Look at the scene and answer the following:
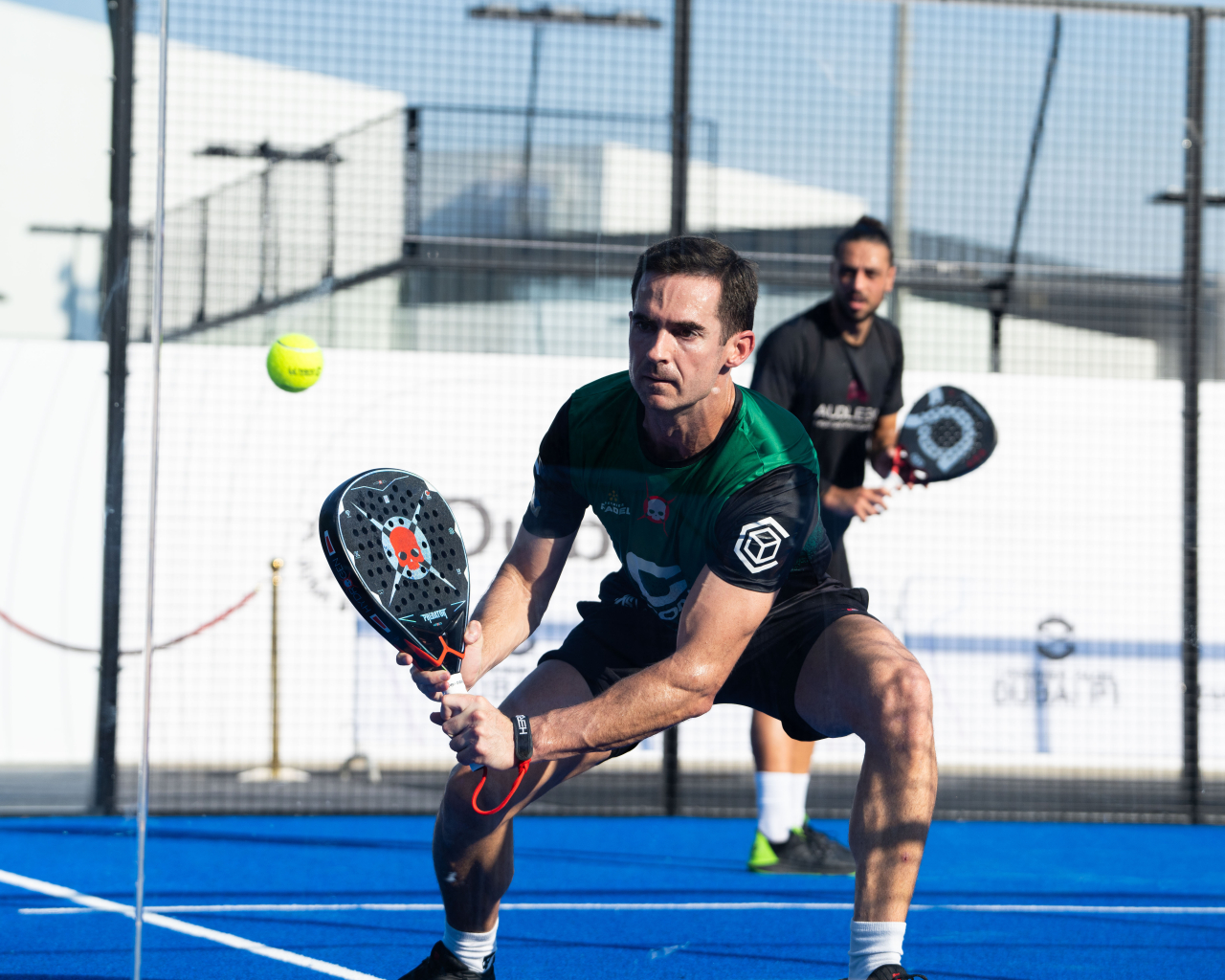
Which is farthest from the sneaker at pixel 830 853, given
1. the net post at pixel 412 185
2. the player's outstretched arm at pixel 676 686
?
the net post at pixel 412 185

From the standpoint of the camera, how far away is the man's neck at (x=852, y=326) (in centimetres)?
408

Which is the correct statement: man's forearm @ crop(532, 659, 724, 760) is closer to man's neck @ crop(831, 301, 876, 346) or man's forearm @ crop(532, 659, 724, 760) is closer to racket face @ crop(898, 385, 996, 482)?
racket face @ crop(898, 385, 996, 482)

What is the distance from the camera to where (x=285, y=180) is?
5094 millimetres

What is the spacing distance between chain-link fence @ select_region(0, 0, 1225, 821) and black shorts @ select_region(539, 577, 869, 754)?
226 cm

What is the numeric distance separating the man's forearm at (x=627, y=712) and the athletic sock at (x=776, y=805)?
1930mm

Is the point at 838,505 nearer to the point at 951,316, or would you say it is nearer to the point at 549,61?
the point at 951,316

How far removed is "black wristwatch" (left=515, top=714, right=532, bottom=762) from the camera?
218 centimetres

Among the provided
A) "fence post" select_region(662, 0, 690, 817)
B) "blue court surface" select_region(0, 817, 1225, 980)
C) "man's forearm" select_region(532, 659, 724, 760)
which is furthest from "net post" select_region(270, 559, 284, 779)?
"man's forearm" select_region(532, 659, 724, 760)

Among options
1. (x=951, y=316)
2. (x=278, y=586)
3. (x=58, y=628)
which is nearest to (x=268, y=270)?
(x=278, y=586)

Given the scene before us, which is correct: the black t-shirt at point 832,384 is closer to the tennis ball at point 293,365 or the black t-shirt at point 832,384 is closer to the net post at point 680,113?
the net post at point 680,113

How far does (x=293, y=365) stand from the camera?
12.4ft

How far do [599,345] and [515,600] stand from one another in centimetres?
237

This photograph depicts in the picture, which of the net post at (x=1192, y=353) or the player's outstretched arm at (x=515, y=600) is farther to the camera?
the net post at (x=1192, y=353)

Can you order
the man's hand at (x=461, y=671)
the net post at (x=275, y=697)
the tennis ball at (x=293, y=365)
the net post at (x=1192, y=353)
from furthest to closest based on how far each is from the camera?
the net post at (x=1192, y=353)
the net post at (x=275, y=697)
the tennis ball at (x=293, y=365)
the man's hand at (x=461, y=671)
